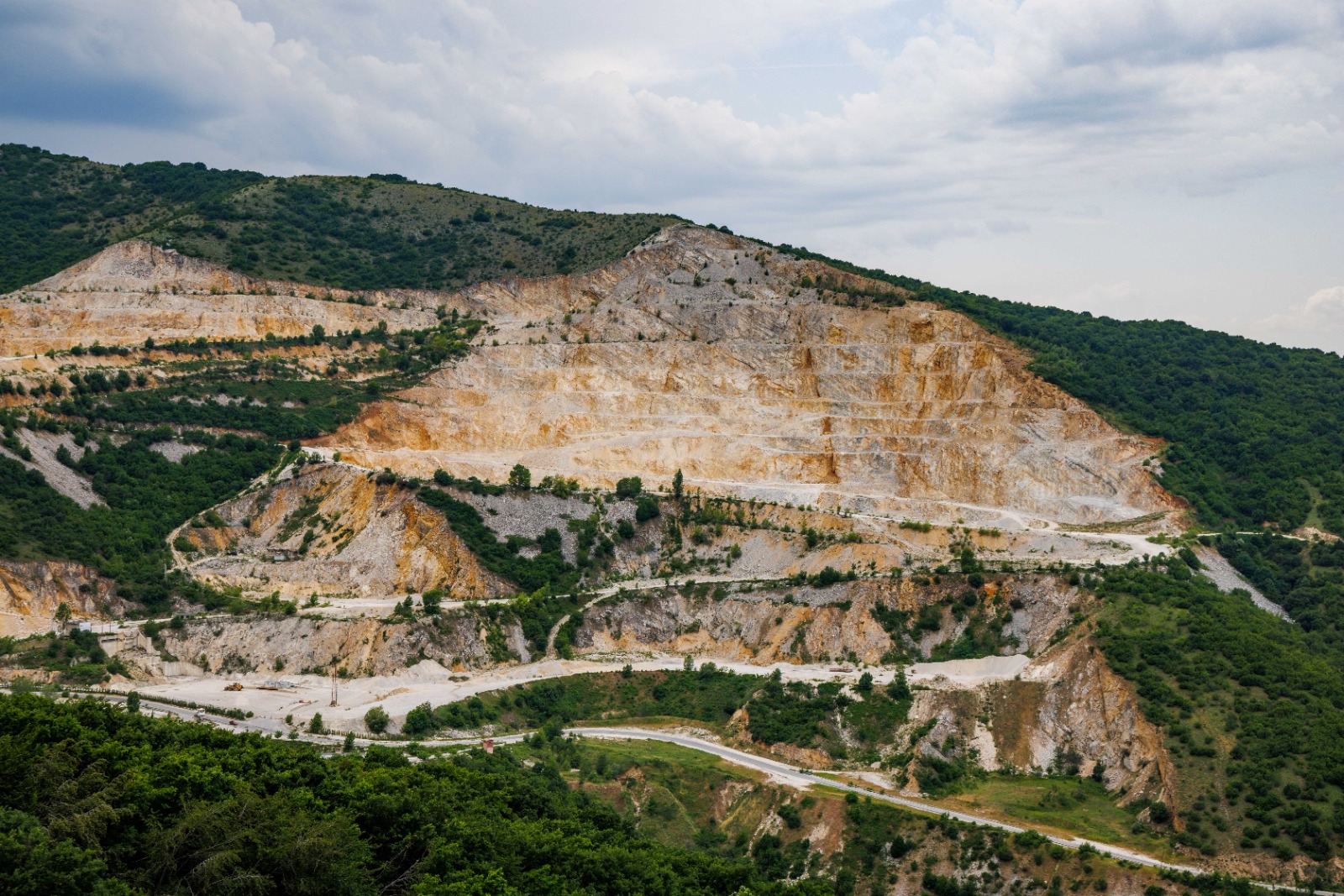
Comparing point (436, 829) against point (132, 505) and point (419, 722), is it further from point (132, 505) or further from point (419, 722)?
point (132, 505)

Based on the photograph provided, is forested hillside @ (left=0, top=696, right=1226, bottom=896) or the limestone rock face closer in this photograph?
forested hillside @ (left=0, top=696, right=1226, bottom=896)

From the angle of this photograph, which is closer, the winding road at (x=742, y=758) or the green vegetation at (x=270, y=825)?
the green vegetation at (x=270, y=825)

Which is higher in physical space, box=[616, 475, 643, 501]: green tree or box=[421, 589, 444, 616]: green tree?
box=[616, 475, 643, 501]: green tree

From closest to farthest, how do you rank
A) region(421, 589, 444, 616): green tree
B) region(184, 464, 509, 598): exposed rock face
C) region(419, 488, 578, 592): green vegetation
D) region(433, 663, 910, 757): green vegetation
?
region(433, 663, 910, 757): green vegetation
region(421, 589, 444, 616): green tree
region(184, 464, 509, 598): exposed rock face
region(419, 488, 578, 592): green vegetation

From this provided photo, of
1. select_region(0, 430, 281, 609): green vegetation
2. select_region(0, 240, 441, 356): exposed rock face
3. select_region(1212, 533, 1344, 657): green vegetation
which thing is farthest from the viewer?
select_region(0, 240, 441, 356): exposed rock face

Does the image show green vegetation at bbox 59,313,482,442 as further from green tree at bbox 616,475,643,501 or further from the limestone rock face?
green tree at bbox 616,475,643,501

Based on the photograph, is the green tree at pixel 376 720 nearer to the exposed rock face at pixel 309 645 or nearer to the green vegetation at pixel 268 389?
the exposed rock face at pixel 309 645

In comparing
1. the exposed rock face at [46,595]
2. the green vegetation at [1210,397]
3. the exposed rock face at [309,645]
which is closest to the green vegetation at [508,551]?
the exposed rock face at [309,645]

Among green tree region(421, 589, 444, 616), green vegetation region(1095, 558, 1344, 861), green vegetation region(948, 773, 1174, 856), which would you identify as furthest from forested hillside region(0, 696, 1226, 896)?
A: green tree region(421, 589, 444, 616)
